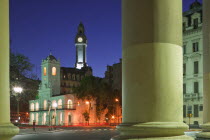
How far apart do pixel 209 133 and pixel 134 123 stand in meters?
4.09

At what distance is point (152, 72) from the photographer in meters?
4.71

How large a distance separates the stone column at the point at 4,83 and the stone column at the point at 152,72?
195 cm

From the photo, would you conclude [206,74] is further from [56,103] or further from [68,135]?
[56,103]

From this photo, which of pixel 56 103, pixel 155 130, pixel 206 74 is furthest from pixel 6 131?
pixel 56 103

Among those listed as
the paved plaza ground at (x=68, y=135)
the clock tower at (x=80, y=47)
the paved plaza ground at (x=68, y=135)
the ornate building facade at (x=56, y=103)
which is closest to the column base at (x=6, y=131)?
the paved plaza ground at (x=68, y=135)

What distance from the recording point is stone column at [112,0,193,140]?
4652 millimetres

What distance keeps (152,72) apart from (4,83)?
8.41ft

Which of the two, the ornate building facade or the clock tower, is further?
the clock tower

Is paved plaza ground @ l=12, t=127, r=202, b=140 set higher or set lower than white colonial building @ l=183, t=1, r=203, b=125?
lower

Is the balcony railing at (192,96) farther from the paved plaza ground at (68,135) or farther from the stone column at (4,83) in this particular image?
the stone column at (4,83)

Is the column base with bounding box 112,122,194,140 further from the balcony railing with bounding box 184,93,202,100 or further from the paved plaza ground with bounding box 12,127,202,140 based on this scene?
the balcony railing with bounding box 184,93,202,100

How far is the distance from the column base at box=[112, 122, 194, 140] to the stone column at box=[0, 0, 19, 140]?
2.04 metres

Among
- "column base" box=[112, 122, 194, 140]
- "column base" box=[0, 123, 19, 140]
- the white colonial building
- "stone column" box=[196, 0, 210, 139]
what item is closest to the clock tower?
the white colonial building

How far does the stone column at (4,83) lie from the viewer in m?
5.49
